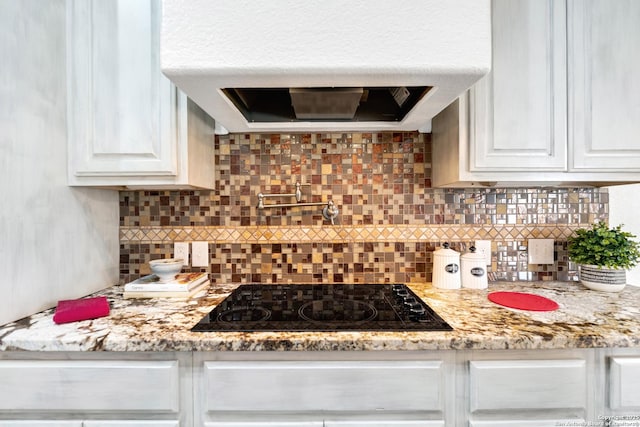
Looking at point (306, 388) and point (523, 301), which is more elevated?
point (523, 301)

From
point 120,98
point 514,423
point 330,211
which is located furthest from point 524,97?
point 120,98

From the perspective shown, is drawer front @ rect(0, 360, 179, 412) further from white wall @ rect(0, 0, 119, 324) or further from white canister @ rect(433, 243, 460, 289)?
white canister @ rect(433, 243, 460, 289)

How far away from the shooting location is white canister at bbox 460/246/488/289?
4.44 ft

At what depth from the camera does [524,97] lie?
1.18 meters

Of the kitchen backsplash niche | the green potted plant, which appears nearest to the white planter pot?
the green potted plant

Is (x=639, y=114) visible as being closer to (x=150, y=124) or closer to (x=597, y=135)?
(x=597, y=135)

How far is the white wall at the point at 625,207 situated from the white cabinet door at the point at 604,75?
438 mm

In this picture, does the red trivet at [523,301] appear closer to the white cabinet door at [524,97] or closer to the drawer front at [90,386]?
the white cabinet door at [524,97]

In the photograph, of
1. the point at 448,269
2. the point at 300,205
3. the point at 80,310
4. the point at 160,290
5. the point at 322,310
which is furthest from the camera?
the point at 300,205

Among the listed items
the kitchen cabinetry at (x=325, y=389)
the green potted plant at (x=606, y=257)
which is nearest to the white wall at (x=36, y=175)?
the kitchen cabinetry at (x=325, y=389)

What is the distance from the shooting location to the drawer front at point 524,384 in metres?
0.90

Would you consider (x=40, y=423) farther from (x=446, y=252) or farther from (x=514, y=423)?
(x=446, y=252)

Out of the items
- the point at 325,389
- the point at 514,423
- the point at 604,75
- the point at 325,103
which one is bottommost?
the point at 514,423

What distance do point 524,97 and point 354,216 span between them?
875mm
